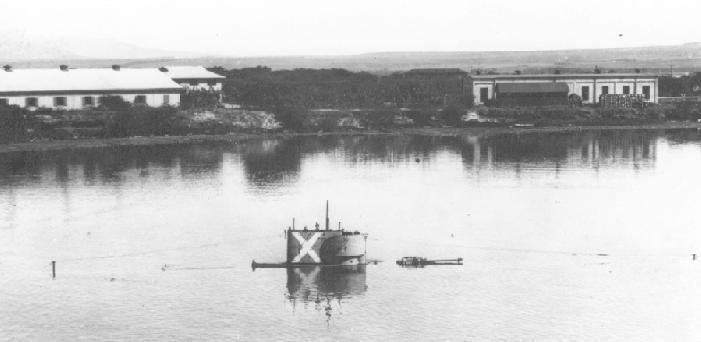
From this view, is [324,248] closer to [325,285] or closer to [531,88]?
[325,285]

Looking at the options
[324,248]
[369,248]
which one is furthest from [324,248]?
[369,248]

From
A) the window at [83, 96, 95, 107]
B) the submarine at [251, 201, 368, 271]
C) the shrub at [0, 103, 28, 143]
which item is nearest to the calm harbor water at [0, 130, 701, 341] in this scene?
the submarine at [251, 201, 368, 271]

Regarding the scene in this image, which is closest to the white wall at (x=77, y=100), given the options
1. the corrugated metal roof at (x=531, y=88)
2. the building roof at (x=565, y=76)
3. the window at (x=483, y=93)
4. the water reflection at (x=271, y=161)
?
the water reflection at (x=271, y=161)

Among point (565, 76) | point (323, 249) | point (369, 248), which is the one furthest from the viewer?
point (565, 76)

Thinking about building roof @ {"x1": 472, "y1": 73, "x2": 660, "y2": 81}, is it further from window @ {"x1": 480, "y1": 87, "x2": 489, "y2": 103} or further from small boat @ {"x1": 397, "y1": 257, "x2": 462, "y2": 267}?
small boat @ {"x1": 397, "y1": 257, "x2": 462, "y2": 267}

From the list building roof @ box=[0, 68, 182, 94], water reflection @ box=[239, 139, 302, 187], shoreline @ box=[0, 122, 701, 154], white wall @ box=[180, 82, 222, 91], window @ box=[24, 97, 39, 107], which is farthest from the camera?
white wall @ box=[180, 82, 222, 91]

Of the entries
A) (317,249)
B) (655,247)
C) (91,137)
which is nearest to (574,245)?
(655,247)
